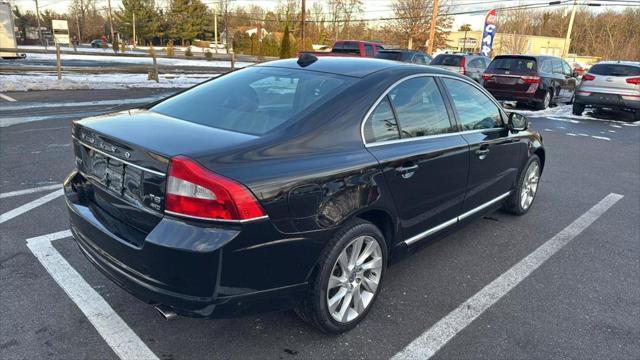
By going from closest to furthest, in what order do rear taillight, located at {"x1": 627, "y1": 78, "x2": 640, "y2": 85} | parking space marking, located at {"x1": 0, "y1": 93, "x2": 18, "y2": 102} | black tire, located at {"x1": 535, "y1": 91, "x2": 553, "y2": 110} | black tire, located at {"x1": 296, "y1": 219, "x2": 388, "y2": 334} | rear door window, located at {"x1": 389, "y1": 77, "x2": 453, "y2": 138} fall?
black tire, located at {"x1": 296, "y1": 219, "x2": 388, "y2": 334} → rear door window, located at {"x1": 389, "y1": 77, "x2": 453, "y2": 138} → parking space marking, located at {"x1": 0, "y1": 93, "x2": 18, "y2": 102} → rear taillight, located at {"x1": 627, "y1": 78, "x2": 640, "y2": 85} → black tire, located at {"x1": 535, "y1": 91, "x2": 553, "y2": 110}

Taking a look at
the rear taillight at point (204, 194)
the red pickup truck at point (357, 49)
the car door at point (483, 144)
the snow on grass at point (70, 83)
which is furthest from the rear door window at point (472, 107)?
the red pickup truck at point (357, 49)

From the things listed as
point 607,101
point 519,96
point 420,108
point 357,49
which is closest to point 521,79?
point 519,96

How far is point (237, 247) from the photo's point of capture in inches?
82.3

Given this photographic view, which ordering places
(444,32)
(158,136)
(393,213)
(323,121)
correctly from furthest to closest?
(444,32)
(393,213)
(323,121)
(158,136)

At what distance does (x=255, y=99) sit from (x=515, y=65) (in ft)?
41.8

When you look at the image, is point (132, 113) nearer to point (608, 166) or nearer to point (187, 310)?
point (187, 310)

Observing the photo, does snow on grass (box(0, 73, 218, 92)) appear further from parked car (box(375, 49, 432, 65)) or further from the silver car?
the silver car

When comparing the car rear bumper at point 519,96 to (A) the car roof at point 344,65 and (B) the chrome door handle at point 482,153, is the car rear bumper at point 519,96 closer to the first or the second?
(B) the chrome door handle at point 482,153

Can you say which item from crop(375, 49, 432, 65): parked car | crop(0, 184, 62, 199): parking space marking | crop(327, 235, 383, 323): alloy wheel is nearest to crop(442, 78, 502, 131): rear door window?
crop(327, 235, 383, 323): alloy wheel

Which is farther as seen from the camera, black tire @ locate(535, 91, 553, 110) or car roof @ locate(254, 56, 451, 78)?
black tire @ locate(535, 91, 553, 110)

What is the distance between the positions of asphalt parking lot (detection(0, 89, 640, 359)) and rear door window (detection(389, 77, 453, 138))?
2.92 ft

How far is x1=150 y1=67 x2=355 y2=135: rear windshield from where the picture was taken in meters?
2.66

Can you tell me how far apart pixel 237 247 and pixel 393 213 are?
1.13 m

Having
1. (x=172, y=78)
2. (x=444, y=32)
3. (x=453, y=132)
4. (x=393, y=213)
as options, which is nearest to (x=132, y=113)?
(x=393, y=213)
